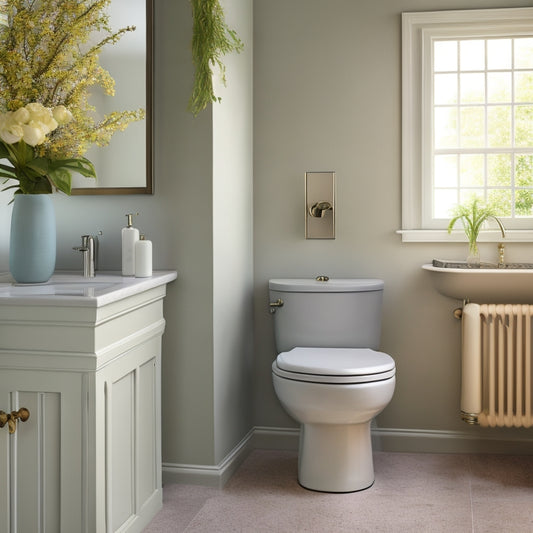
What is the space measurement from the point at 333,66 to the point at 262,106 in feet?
1.22

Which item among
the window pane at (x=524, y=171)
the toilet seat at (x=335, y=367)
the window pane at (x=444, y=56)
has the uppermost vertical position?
the window pane at (x=444, y=56)

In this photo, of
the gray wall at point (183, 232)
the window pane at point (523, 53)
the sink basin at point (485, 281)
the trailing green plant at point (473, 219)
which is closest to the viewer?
the gray wall at point (183, 232)

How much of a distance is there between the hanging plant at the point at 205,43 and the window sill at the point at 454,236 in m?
1.12

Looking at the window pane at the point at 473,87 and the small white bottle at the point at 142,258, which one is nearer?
the small white bottle at the point at 142,258

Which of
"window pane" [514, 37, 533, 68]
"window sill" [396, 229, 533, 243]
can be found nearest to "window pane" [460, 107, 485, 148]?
"window pane" [514, 37, 533, 68]

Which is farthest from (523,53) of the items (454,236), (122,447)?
(122,447)

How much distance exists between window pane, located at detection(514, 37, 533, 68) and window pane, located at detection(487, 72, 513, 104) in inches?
2.6

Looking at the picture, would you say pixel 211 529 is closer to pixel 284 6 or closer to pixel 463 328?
pixel 463 328

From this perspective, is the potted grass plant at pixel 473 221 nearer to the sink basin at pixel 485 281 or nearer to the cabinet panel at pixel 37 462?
the sink basin at pixel 485 281

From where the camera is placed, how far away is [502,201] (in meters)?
3.35

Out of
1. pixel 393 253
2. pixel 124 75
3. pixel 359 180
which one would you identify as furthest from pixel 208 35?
pixel 393 253

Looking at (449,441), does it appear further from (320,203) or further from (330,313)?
(320,203)

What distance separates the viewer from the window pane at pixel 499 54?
331cm

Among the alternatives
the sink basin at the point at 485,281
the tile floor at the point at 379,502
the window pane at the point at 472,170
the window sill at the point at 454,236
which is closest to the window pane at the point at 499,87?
the window pane at the point at 472,170
